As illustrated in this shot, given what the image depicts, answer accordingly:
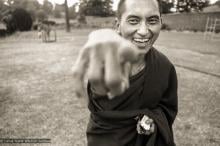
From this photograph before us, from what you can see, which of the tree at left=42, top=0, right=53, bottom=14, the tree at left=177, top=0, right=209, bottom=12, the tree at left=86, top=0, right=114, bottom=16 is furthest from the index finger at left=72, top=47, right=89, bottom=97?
the tree at left=42, top=0, right=53, bottom=14

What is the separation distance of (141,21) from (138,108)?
0.50 metres

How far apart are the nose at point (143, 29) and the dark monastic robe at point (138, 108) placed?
10.6 inches

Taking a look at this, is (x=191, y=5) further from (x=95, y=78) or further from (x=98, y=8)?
(x=95, y=78)

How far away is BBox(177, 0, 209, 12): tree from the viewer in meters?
46.5

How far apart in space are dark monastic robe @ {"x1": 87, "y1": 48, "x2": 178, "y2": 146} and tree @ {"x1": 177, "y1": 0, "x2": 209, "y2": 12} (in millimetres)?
48622

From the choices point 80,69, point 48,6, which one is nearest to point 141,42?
point 80,69

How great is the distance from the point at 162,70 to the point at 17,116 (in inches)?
111

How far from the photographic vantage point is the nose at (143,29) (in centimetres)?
118

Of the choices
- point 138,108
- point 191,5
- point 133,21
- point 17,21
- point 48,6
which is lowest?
point 17,21

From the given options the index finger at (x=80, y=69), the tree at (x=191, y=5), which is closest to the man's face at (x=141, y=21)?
the index finger at (x=80, y=69)

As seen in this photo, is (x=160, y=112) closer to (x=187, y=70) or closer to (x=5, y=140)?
(x=5, y=140)

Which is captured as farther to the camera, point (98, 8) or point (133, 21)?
point (98, 8)

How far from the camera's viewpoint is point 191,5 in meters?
46.7

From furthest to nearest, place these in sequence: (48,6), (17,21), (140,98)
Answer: (48,6)
(17,21)
(140,98)
